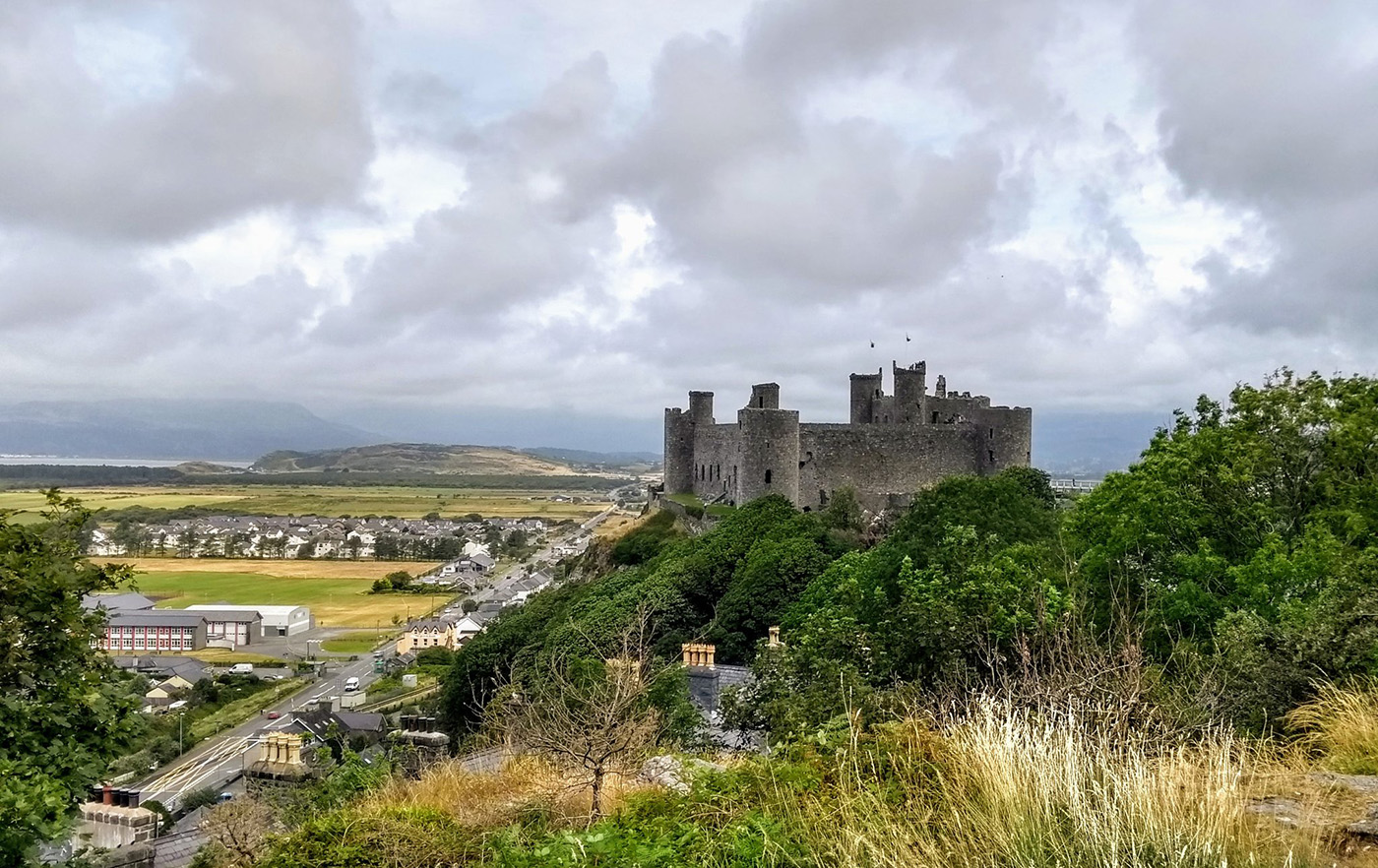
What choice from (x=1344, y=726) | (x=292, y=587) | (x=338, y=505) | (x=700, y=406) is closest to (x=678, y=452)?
(x=700, y=406)

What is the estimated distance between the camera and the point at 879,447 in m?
36.0

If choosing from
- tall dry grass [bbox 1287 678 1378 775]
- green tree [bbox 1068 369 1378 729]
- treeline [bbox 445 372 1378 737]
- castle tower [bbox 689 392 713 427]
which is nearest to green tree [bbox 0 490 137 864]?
treeline [bbox 445 372 1378 737]

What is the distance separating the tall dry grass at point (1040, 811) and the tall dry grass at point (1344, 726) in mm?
1216

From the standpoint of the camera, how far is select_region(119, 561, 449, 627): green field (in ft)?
246

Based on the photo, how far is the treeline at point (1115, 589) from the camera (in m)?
8.59

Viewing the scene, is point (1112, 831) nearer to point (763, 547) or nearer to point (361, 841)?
point (361, 841)

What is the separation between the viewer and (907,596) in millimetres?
11242

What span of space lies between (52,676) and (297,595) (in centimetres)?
7896

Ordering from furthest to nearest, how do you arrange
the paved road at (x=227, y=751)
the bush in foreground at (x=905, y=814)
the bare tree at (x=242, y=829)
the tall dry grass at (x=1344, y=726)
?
the paved road at (x=227, y=751) → the bare tree at (x=242, y=829) → the tall dry grass at (x=1344, y=726) → the bush in foreground at (x=905, y=814)

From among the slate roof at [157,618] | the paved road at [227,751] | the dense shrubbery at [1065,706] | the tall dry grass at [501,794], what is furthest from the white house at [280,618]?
the tall dry grass at [501,794]

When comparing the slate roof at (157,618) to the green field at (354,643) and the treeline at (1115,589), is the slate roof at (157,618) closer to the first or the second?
the green field at (354,643)

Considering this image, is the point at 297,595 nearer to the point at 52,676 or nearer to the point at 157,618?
the point at 157,618

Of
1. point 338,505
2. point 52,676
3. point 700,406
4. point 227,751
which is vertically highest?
point 700,406

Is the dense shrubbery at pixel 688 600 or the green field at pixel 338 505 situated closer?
the dense shrubbery at pixel 688 600
